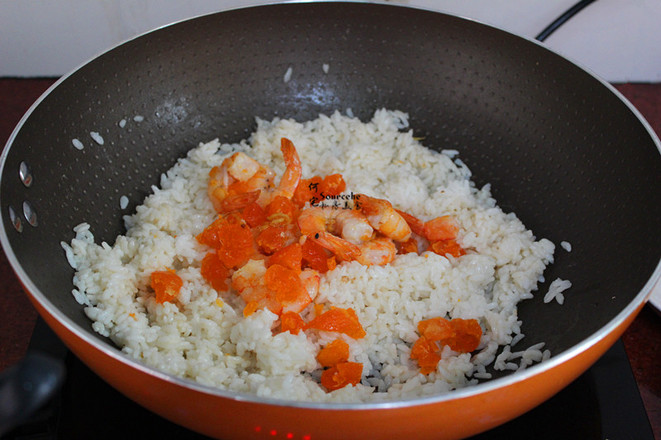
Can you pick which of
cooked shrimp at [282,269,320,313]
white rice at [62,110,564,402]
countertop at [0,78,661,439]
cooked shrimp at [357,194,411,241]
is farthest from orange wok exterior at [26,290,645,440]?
cooked shrimp at [357,194,411,241]

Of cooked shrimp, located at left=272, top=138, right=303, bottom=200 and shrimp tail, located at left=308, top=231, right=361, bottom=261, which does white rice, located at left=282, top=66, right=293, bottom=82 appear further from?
shrimp tail, located at left=308, top=231, right=361, bottom=261

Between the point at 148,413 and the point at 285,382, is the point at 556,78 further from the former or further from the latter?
the point at 148,413

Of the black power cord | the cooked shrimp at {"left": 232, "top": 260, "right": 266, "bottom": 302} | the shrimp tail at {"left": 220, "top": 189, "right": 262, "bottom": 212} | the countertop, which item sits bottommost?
the countertop

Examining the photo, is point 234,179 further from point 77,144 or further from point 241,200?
point 77,144

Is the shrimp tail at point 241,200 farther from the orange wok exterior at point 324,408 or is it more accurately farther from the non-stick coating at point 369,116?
the orange wok exterior at point 324,408

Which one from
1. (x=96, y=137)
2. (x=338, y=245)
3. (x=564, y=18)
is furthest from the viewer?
(x=564, y=18)

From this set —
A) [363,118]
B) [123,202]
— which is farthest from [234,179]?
[363,118]

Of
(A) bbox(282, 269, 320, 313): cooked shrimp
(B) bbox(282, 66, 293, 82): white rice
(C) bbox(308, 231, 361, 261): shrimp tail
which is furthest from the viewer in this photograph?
(B) bbox(282, 66, 293, 82): white rice
